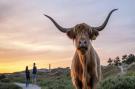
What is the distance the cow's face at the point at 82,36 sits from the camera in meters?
14.6

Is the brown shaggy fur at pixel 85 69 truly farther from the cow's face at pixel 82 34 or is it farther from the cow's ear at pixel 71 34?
the cow's face at pixel 82 34

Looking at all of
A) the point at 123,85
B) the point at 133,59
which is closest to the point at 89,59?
the point at 123,85

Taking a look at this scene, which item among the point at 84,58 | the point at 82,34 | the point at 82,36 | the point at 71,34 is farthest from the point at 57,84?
the point at 82,36

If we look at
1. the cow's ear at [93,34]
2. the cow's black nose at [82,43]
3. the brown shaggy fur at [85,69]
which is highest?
the cow's ear at [93,34]

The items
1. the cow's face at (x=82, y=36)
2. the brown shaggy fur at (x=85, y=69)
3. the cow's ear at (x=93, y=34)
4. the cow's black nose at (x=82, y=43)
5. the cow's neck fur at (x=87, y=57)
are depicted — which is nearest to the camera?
the cow's black nose at (x=82, y=43)

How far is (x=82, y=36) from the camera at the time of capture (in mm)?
14742

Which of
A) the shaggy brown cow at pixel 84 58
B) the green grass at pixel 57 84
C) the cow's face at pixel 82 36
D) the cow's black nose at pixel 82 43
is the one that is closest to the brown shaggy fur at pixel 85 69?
the shaggy brown cow at pixel 84 58

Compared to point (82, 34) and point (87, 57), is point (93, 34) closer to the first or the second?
point (82, 34)

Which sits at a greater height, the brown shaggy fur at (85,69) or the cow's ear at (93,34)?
the cow's ear at (93,34)

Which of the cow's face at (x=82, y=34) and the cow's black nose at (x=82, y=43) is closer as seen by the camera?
the cow's black nose at (x=82, y=43)

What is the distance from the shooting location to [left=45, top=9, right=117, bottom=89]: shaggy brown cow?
14961 mm

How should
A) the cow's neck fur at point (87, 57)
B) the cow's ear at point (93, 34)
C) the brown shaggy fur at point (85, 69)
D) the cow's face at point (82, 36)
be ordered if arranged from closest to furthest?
the cow's face at point (82, 36)
the cow's ear at point (93, 34)
the cow's neck fur at point (87, 57)
the brown shaggy fur at point (85, 69)

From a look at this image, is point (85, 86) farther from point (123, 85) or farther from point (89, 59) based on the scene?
point (123, 85)

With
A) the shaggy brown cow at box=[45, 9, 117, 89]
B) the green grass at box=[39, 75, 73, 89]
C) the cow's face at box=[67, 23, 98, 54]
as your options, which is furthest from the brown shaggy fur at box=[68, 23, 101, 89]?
the green grass at box=[39, 75, 73, 89]
